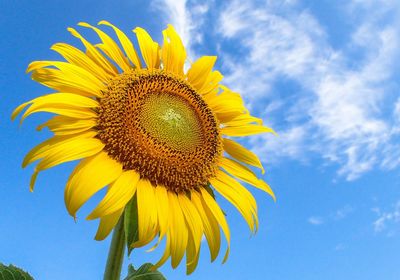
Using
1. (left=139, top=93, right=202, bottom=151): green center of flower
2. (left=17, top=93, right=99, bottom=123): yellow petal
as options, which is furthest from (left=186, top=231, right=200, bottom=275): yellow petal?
(left=17, top=93, right=99, bottom=123): yellow petal

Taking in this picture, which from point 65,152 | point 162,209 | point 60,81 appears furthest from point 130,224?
point 60,81

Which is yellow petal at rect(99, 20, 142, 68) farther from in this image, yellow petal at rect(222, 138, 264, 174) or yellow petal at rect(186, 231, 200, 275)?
yellow petal at rect(186, 231, 200, 275)

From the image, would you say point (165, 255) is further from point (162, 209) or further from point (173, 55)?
point (173, 55)

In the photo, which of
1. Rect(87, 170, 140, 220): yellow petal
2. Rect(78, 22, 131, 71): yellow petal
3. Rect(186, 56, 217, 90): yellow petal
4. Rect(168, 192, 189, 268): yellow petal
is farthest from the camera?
Rect(186, 56, 217, 90): yellow petal

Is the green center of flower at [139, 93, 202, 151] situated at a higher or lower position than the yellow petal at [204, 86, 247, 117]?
lower

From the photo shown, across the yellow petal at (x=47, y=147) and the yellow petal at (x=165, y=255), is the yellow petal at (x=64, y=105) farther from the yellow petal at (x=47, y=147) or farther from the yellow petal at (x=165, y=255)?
the yellow petal at (x=165, y=255)

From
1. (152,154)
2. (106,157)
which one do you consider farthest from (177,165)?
(106,157)
